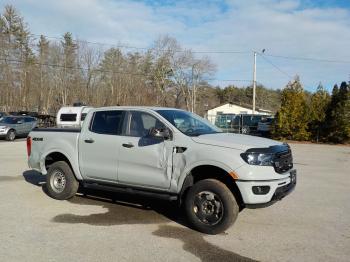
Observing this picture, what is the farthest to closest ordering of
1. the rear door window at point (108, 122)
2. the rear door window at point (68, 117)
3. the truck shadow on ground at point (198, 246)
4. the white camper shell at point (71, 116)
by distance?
1. the rear door window at point (68, 117)
2. the white camper shell at point (71, 116)
3. the rear door window at point (108, 122)
4. the truck shadow on ground at point (198, 246)

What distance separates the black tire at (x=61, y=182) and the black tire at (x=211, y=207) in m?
2.68

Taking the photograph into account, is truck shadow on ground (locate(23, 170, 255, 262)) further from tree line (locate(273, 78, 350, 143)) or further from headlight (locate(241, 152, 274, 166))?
tree line (locate(273, 78, 350, 143))

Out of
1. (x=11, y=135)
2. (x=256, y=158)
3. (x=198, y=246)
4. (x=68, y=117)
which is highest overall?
(x=68, y=117)

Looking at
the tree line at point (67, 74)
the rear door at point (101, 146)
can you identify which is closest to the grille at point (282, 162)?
the rear door at point (101, 146)

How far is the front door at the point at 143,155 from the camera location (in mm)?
6434

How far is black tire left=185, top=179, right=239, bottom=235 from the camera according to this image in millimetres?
5863

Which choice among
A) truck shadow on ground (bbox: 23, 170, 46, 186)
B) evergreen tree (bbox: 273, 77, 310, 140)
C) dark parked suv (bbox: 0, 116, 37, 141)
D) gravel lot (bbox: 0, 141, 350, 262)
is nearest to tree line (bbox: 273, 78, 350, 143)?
evergreen tree (bbox: 273, 77, 310, 140)

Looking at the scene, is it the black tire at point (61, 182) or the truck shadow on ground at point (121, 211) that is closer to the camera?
the truck shadow on ground at point (121, 211)

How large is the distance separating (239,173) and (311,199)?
3.44m

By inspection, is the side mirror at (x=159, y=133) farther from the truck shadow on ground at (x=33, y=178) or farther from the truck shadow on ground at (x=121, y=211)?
the truck shadow on ground at (x=33, y=178)

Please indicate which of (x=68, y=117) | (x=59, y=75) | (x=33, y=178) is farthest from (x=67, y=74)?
(x=33, y=178)

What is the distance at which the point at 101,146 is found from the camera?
7.18 m

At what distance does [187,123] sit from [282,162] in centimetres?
175

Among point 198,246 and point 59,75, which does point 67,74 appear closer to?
point 59,75
